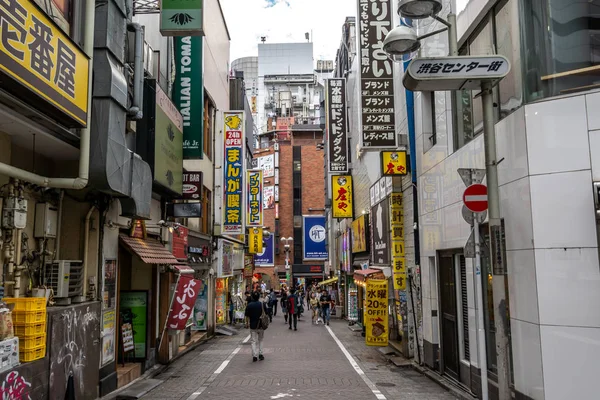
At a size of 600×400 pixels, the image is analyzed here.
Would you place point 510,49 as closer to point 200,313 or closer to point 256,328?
point 256,328

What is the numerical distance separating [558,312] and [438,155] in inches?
242

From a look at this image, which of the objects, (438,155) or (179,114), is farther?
(179,114)

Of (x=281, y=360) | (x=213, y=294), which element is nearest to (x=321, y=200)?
(x=213, y=294)

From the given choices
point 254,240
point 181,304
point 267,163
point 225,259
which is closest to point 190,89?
point 181,304

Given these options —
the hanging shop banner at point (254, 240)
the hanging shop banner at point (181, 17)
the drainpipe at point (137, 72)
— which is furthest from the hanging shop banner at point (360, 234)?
the drainpipe at point (137, 72)

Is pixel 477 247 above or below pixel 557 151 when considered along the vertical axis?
below

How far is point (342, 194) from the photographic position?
28672 mm

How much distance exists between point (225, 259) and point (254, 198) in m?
6.43

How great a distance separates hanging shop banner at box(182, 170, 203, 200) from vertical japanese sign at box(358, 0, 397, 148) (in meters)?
5.11

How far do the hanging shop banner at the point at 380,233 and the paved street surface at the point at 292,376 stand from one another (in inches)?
129

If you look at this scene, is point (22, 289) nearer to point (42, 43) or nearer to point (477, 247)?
point (42, 43)

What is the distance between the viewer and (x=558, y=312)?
7031mm

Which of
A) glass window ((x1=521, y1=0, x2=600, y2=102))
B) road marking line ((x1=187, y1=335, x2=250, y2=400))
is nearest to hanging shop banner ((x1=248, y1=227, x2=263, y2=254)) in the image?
road marking line ((x1=187, y1=335, x2=250, y2=400))

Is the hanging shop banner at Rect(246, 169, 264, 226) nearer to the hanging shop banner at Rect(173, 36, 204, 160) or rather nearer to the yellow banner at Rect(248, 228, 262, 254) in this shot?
the yellow banner at Rect(248, 228, 262, 254)
